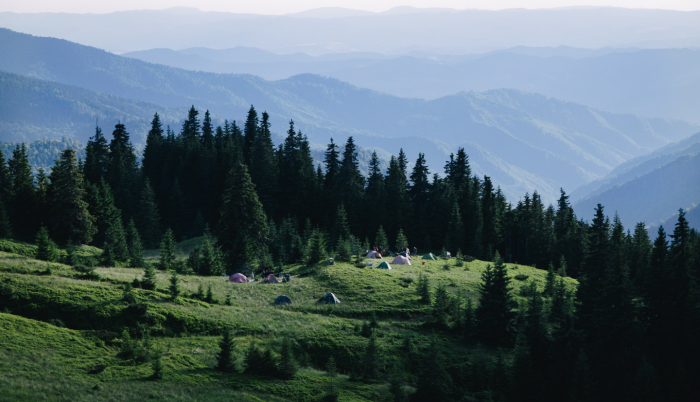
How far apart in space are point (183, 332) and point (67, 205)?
45.2 metres

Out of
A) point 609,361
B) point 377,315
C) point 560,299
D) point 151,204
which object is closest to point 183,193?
point 151,204

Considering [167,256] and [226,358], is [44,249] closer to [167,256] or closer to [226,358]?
[167,256]

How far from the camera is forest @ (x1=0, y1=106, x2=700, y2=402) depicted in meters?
39.8

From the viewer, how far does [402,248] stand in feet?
269

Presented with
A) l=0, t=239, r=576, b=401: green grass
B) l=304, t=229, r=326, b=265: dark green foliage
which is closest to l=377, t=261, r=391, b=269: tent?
l=304, t=229, r=326, b=265: dark green foliage

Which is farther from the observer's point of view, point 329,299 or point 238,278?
point 238,278

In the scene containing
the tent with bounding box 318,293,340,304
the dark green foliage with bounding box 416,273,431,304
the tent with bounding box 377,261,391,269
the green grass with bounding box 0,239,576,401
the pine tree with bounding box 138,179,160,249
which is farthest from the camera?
the pine tree with bounding box 138,179,160,249

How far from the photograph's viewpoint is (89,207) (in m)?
85.2

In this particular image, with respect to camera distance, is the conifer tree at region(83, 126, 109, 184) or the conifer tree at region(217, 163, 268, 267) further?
the conifer tree at region(83, 126, 109, 184)

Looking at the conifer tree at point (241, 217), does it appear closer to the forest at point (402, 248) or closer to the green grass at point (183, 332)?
the forest at point (402, 248)

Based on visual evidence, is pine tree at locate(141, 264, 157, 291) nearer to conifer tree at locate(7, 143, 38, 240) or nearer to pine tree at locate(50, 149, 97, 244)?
pine tree at locate(50, 149, 97, 244)

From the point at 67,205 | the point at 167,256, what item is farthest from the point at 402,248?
the point at 67,205

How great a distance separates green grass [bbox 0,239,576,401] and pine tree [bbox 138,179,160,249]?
1522 inches

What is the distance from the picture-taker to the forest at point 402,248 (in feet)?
131
